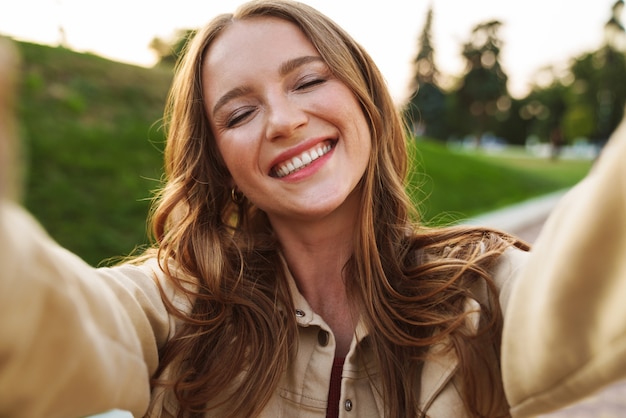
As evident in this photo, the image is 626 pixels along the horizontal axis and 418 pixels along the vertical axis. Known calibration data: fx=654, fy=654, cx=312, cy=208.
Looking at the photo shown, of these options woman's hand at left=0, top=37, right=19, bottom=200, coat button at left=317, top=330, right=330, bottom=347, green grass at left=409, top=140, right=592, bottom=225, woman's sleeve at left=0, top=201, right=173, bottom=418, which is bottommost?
green grass at left=409, top=140, right=592, bottom=225

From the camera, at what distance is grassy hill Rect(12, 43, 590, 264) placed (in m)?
6.35

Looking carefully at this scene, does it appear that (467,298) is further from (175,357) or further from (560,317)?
(175,357)

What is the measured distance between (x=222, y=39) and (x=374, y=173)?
0.65 metres

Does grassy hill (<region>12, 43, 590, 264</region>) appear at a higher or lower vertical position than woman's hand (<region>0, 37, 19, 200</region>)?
lower

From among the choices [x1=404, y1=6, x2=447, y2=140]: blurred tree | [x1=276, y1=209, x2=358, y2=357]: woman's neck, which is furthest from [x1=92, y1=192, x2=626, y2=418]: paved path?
[x1=404, y1=6, x2=447, y2=140]: blurred tree

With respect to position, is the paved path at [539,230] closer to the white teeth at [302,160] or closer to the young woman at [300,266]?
the young woman at [300,266]

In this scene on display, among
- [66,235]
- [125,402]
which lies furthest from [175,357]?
[66,235]

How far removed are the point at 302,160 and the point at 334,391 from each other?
0.68m

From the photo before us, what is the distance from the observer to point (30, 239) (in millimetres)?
1037

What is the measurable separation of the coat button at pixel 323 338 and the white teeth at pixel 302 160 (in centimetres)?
49

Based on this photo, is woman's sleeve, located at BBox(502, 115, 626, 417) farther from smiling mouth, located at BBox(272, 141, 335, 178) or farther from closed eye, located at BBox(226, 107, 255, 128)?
closed eye, located at BBox(226, 107, 255, 128)

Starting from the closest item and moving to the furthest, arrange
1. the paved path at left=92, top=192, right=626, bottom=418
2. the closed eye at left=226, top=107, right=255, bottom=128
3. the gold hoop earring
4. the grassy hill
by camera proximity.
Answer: the closed eye at left=226, top=107, right=255, bottom=128 → the gold hoop earring → the paved path at left=92, top=192, right=626, bottom=418 → the grassy hill

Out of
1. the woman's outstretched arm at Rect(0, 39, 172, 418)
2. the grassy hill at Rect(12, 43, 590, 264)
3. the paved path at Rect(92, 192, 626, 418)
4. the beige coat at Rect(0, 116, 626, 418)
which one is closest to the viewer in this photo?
the woman's outstretched arm at Rect(0, 39, 172, 418)

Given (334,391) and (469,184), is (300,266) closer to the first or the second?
(334,391)
